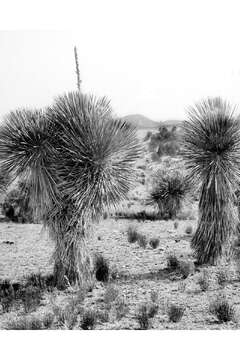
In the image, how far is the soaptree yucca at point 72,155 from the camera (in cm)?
750

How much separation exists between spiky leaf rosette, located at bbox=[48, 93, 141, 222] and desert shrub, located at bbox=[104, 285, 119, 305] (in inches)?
45.1

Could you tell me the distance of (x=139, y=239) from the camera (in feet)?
37.8

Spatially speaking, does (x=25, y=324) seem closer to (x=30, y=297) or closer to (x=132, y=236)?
(x=30, y=297)

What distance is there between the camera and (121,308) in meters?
7.09

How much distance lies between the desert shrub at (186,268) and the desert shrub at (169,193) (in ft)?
19.1

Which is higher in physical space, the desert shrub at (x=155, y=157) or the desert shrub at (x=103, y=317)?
the desert shrub at (x=155, y=157)

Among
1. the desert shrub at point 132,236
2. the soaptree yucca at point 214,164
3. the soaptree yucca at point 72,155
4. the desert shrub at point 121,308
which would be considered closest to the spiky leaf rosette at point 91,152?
the soaptree yucca at point 72,155

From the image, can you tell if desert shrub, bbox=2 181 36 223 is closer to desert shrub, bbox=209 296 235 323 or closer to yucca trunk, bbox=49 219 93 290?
yucca trunk, bbox=49 219 93 290

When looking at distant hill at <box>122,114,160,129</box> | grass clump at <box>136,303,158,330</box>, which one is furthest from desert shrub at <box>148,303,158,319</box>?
distant hill at <box>122,114,160,129</box>

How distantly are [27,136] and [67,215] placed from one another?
52.5 inches

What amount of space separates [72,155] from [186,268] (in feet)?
9.19

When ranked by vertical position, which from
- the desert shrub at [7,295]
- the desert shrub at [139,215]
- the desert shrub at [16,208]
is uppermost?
the desert shrub at [16,208]

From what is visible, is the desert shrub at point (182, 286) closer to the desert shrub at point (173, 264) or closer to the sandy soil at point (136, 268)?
the sandy soil at point (136, 268)
